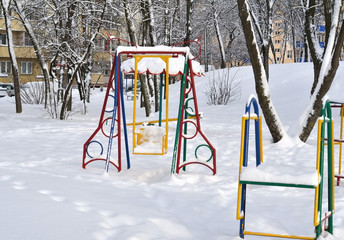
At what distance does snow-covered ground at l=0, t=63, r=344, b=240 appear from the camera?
12.8 ft

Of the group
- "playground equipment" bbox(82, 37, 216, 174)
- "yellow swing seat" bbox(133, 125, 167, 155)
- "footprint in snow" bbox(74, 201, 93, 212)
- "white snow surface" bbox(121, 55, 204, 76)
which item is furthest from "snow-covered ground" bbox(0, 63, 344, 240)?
"white snow surface" bbox(121, 55, 204, 76)

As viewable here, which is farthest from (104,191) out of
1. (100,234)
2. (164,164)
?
(164,164)

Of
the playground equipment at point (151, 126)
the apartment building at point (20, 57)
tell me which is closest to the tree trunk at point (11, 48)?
the playground equipment at point (151, 126)

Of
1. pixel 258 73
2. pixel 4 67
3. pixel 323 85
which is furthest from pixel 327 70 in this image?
pixel 4 67

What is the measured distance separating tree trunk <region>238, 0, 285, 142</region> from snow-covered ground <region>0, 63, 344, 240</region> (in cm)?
39

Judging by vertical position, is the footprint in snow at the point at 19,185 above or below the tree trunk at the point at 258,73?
below

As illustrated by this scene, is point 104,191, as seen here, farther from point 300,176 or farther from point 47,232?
point 300,176

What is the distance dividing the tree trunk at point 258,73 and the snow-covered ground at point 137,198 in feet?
1.28

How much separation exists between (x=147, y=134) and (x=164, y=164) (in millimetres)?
649

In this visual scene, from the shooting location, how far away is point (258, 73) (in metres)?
8.84

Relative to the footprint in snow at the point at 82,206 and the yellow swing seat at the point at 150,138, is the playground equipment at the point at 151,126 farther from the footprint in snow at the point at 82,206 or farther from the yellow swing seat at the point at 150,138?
the footprint in snow at the point at 82,206

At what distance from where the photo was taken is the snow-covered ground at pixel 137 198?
12.8 feet

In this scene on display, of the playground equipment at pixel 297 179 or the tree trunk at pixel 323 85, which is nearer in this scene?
the playground equipment at pixel 297 179

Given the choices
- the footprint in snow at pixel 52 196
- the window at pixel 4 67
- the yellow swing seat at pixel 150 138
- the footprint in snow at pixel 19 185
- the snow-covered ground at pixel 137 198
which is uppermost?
the window at pixel 4 67
